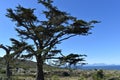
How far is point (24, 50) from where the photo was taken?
1406 inches

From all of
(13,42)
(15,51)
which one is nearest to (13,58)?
(15,51)

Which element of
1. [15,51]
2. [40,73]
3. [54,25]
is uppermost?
[54,25]

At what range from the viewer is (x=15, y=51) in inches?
1394

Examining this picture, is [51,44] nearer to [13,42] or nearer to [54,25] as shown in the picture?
[54,25]

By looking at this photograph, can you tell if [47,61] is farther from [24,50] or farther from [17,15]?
[17,15]

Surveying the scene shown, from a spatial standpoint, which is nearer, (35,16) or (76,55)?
(76,55)

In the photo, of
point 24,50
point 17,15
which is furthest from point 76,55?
point 17,15

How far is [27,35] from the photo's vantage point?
37281 mm

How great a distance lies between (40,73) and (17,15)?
6985mm

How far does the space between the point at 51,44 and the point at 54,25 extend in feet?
7.04

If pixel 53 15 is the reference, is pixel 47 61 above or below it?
below

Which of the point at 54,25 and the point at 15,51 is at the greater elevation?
the point at 54,25

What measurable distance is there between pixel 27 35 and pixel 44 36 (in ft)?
7.65

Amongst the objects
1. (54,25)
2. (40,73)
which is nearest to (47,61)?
(40,73)
